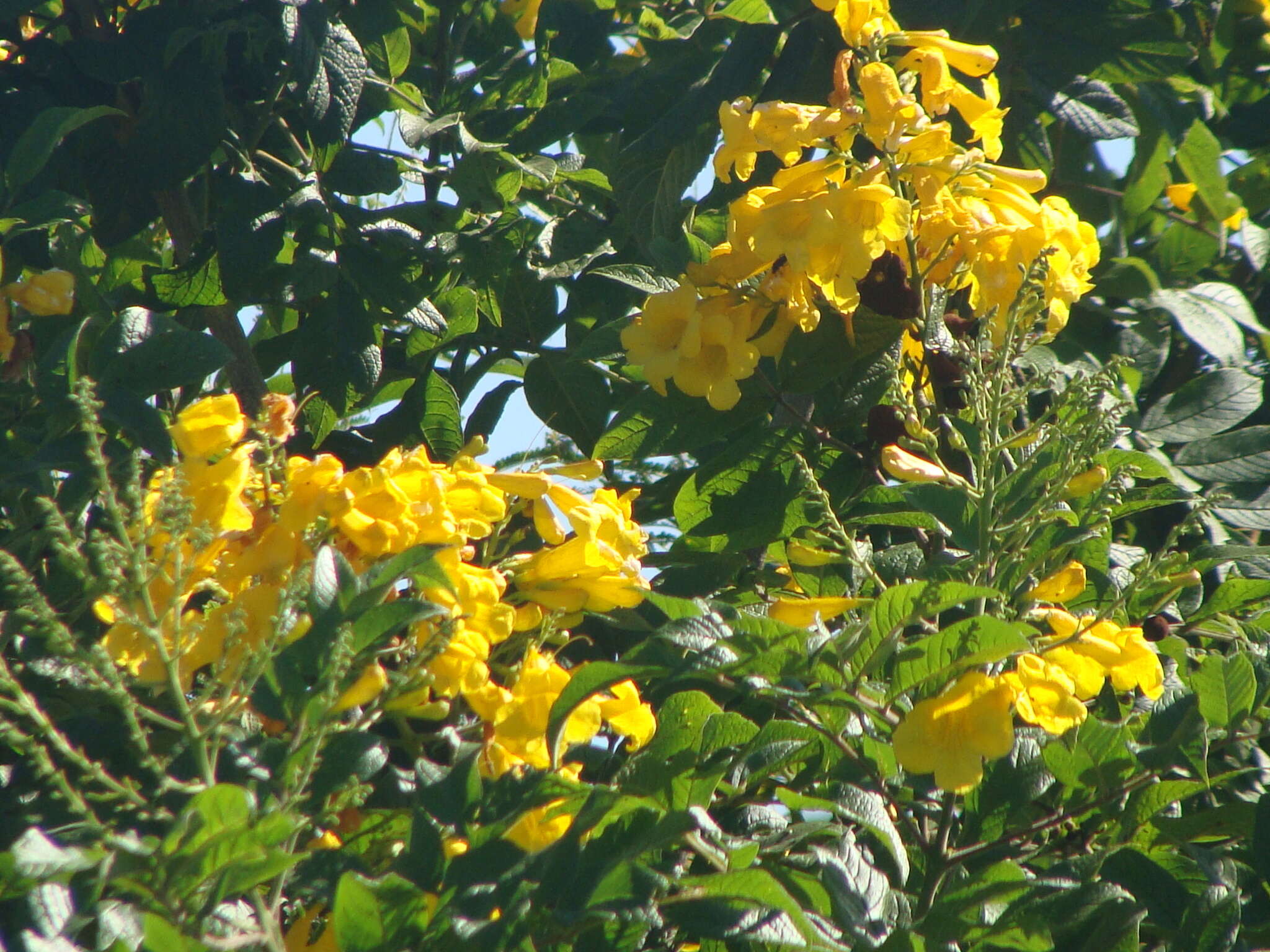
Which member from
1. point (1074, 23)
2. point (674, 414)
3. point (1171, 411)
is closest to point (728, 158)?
point (674, 414)

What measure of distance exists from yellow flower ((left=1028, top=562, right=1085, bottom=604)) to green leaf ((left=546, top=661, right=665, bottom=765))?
16.6 inches

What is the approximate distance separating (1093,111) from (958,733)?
1188 mm

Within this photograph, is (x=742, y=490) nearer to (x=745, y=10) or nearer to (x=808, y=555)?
(x=808, y=555)

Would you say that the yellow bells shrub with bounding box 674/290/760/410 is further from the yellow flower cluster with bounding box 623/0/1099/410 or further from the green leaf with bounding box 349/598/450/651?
the green leaf with bounding box 349/598/450/651

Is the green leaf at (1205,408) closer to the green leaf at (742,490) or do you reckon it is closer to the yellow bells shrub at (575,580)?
the green leaf at (742,490)

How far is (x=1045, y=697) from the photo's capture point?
1024 mm

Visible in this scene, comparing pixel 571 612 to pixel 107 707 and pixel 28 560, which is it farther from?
pixel 28 560

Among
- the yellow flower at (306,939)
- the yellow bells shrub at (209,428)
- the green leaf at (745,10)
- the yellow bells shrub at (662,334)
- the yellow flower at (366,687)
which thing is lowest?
the yellow flower at (306,939)

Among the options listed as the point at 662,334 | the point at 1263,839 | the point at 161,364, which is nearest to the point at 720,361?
the point at 662,334

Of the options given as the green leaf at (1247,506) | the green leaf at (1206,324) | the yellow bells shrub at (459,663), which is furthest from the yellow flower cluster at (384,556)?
the green leaf at (1206,324)

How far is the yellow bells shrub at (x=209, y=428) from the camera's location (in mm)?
1016

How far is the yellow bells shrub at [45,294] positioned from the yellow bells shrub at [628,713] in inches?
33.8

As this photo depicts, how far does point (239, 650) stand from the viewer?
0.90 m

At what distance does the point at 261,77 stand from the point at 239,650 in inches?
46.0
